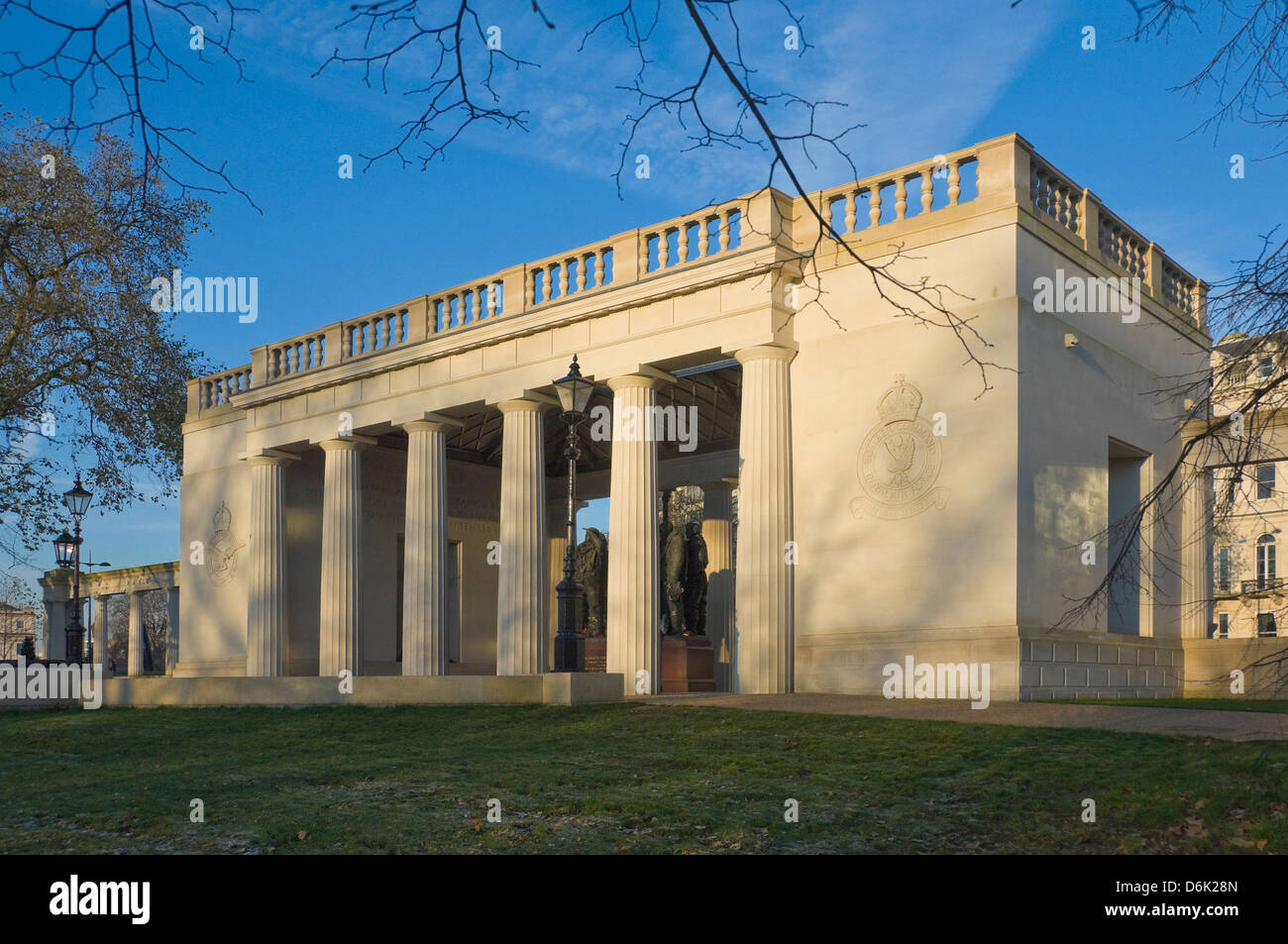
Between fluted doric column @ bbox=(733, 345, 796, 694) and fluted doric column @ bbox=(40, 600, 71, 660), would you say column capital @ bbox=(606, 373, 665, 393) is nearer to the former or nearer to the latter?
fluted doric column @ bbox=(733, 345, 796, 694)

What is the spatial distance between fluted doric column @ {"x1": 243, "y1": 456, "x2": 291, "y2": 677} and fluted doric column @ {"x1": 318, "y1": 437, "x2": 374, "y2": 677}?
2.05 meters

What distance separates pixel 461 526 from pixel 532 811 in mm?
26458

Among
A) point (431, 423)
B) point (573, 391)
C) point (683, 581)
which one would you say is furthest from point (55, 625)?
point (573, 391)

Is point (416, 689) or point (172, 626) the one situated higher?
point (416, 689)

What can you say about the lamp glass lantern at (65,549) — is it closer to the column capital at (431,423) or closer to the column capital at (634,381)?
the column capital at (431,423)

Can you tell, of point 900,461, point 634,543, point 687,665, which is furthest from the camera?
point 687,665

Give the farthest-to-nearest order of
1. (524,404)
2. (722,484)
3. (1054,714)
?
(722,484), (524,404), (1054,714)

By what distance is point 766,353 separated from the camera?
21.2m

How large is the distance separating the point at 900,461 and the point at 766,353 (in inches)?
121

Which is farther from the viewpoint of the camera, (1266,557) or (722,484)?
(1266,557)

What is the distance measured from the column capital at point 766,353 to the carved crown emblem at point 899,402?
2.04 meters

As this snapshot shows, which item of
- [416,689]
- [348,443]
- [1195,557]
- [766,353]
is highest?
[766,353]

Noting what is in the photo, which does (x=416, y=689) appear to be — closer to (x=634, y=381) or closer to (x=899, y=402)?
(x=634, y=381)

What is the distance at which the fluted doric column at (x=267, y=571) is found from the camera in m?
30.8
